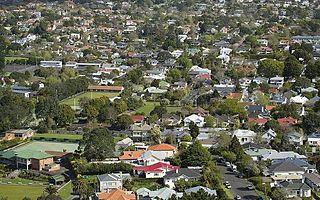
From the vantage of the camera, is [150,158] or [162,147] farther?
[162,147]

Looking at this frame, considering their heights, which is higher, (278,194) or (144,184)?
(278,194)

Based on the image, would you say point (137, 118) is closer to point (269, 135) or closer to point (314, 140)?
point (269, 135)

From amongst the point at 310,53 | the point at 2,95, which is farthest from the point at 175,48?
the point at 2,95

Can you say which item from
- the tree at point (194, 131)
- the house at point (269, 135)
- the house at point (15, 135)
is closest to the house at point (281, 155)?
the house at point (269, 135)

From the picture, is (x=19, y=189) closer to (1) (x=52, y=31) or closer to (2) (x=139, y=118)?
(2) (x=139, y=118)

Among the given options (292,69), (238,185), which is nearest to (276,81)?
(292,69)

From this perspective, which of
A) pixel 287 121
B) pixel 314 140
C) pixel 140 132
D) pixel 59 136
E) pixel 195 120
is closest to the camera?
pixel 314 140

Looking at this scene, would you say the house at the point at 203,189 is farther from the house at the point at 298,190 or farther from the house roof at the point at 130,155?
the house roof at the point at 130,155
